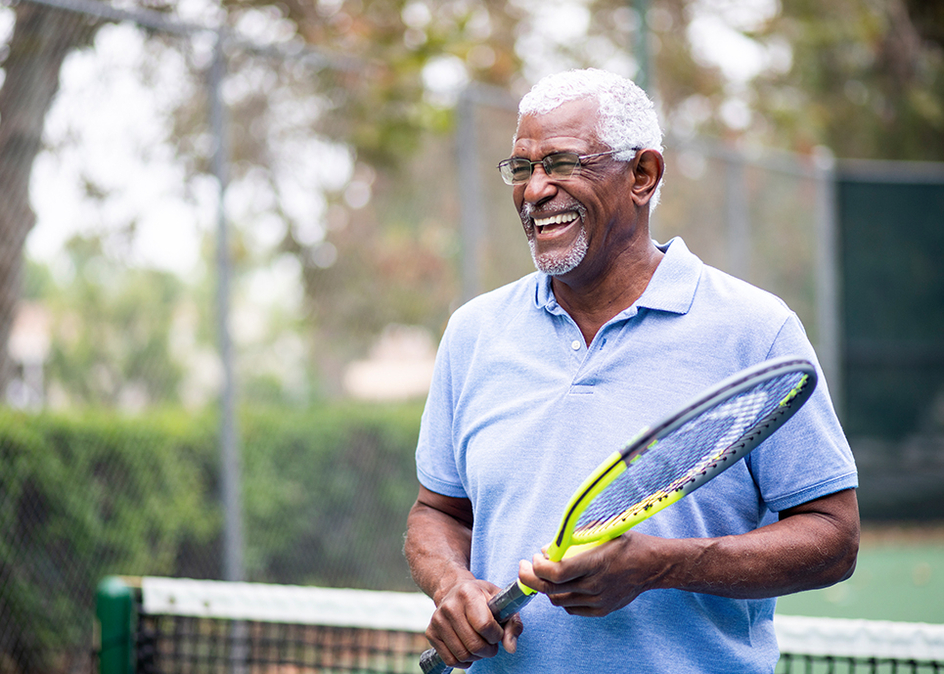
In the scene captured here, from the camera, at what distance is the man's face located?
6.48ft

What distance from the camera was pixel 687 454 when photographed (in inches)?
68.7

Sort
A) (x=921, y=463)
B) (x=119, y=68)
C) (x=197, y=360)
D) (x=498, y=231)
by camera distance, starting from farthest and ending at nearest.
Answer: (x=921, y=463), (x=498, y=231), (x=197, y=360), (x=119, y=68)

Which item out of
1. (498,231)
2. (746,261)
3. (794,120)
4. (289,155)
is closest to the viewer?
(289,155)

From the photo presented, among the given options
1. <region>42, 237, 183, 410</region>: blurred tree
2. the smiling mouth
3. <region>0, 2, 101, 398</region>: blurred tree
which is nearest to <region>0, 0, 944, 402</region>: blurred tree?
<region>0, 2, 101, 398</region>: blurred tree

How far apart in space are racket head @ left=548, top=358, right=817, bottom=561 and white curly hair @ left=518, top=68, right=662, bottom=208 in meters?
0.61

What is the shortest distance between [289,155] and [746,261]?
5422 mm

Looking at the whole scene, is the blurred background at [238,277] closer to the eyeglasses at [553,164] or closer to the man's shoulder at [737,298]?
the eyeglasses at [553,164]

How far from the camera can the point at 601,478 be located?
5.18ft

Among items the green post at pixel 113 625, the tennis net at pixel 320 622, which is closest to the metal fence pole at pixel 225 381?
the tennis net at pixel 320 622

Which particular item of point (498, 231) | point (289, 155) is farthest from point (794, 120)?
point (289, 155)

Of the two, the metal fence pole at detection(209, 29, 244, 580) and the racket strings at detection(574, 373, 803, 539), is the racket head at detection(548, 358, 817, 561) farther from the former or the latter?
the metal fence pole at detection(209, 29, 244, 580)

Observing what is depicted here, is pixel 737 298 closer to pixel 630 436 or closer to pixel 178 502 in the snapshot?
pixel 630 436

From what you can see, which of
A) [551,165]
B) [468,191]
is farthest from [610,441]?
[468,191]

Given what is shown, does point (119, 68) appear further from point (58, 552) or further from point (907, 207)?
point (907, 207)
